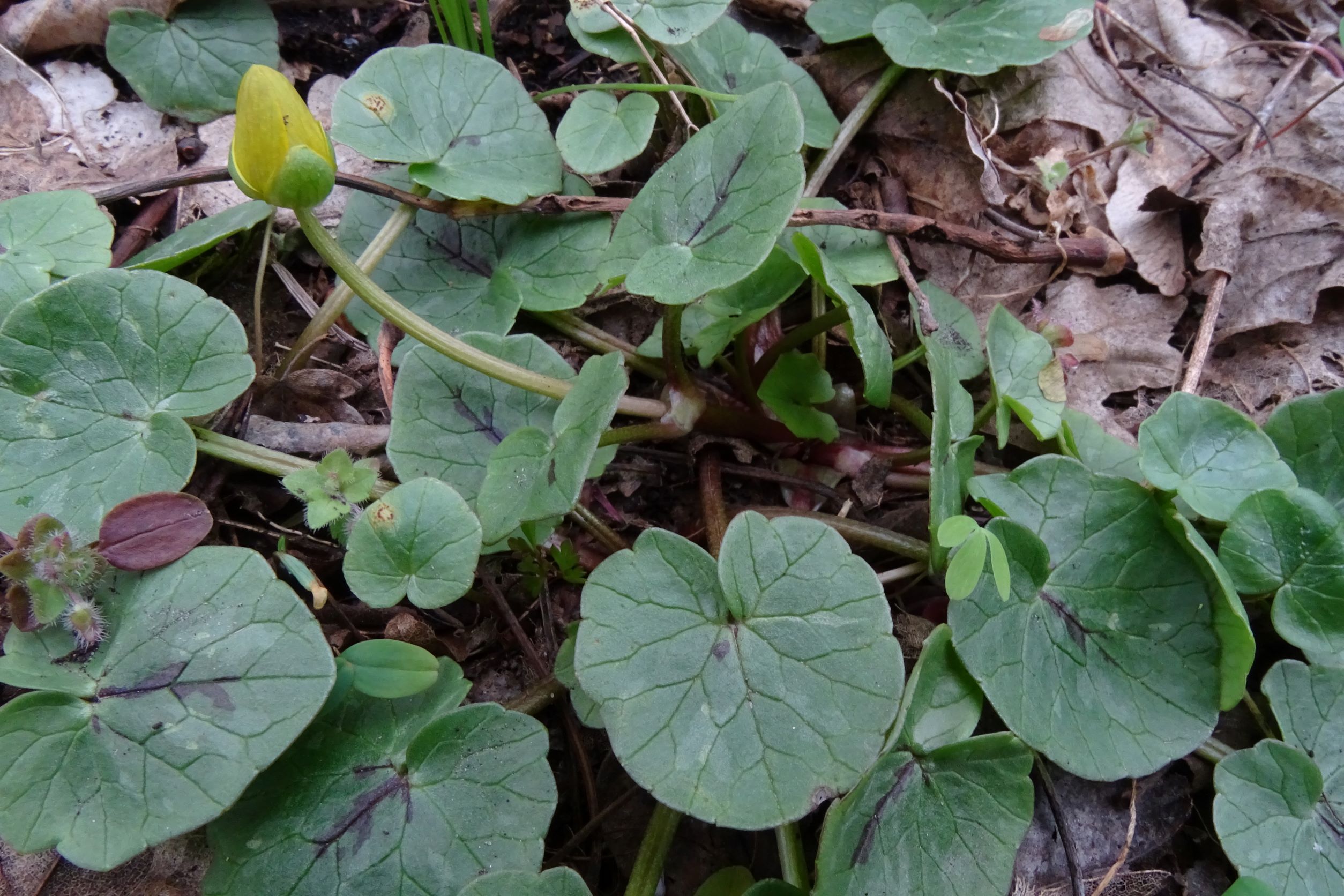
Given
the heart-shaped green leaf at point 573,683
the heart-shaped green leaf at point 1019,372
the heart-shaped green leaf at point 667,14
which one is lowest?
the heart-shaped green leaf at point 573,683

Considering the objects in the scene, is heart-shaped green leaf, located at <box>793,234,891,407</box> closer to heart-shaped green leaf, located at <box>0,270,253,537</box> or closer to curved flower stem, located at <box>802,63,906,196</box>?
curved flower stem, located at <box>802,63,906,196</box>

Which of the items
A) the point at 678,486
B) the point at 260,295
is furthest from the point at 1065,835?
the point at 260,295

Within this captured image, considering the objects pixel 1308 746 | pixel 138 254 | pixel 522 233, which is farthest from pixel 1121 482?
pixel 138 254

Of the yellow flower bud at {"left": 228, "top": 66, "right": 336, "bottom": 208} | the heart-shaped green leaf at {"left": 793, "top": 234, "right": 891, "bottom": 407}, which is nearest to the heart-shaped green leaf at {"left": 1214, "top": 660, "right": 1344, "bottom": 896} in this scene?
the heart-shaped green leaf at {"left": 793, "top": 234, "right": 891, "bottom": 407}

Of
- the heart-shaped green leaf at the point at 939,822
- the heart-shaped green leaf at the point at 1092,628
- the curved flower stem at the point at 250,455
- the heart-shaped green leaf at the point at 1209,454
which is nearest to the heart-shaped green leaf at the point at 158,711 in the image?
the curved flower stem at the point at 250,455

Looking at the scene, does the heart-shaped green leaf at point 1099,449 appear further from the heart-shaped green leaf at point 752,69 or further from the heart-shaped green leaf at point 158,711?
the heart-shaped green leaf at point 158,711

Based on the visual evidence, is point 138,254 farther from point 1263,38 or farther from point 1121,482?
point 1263,38

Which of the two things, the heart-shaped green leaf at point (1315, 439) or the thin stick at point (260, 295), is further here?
the thin stick at point (260, 295)
